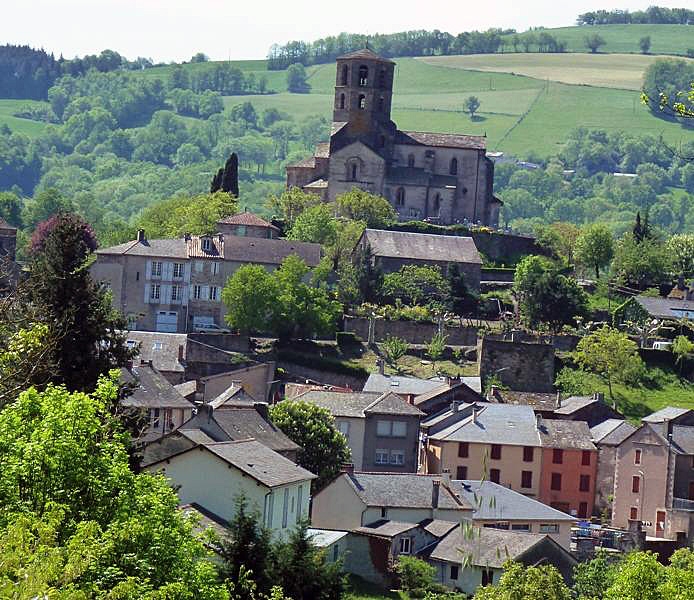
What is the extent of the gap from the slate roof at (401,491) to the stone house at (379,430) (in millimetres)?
9943

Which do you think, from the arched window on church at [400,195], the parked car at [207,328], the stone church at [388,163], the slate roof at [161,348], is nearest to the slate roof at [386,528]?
the slate roof at [161,348]

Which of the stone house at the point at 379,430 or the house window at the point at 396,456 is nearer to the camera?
the stone house at the point at 379,430

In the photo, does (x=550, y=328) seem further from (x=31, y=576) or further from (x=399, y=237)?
(x=31, y=576)

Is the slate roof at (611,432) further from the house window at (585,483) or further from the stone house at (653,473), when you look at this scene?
the house window at (585,483)

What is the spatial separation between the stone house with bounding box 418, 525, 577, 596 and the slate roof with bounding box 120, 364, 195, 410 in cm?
1174

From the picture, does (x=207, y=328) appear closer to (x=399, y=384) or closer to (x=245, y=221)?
(x=399, y=384)

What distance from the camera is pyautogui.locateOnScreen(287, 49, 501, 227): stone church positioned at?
403ft

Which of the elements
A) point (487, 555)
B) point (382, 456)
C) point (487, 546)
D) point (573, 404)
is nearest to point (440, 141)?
point (573, 404)

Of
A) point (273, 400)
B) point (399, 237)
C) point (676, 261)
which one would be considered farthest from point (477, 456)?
point (676, 261)

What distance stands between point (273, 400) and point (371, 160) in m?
41.7

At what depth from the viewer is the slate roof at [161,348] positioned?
82.8 metres

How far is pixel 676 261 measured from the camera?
12075 centimetres

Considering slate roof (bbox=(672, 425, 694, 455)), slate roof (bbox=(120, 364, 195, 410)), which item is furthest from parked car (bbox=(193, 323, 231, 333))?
slate roof (bbox=(672, 425, 694, 455))

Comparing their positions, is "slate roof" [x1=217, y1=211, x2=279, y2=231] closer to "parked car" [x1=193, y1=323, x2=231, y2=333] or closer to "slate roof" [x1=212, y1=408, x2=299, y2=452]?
"parked car" [x1=193, y1=323, x2=231, y2=333]
